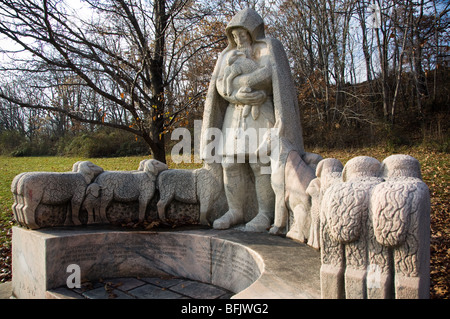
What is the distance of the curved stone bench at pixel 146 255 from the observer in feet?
10.3

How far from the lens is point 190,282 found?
11.8 ft

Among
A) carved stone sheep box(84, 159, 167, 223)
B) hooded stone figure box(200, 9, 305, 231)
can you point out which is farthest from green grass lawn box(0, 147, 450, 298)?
hooded stone figure box(200, 9, 305, 231)

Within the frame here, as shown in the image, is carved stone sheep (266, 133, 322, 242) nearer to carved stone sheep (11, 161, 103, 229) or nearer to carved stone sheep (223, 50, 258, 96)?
carved stone sheep (223, 50, 258, 96)

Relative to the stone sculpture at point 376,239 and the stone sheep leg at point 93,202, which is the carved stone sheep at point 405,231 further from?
the stone sheep leg at point 93,202

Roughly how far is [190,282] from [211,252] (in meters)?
0.40

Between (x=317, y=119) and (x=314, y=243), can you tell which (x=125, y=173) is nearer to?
(x=314, y=243)

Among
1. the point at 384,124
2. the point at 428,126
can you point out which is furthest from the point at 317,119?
the point at 428,126

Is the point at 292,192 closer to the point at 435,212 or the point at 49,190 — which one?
the point at 49,190

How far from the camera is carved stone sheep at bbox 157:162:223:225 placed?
4098 mm

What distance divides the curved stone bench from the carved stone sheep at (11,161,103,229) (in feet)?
0.69

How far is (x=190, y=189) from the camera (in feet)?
13.5

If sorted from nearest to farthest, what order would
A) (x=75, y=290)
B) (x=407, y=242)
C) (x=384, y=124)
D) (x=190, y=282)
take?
(x=407, y=242)
(x=75, y=290)
(x=190, y=282)
(x=384, y=124)

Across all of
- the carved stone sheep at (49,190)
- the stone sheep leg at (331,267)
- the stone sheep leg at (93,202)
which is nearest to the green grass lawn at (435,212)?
the carved stone sheep at (49,190)

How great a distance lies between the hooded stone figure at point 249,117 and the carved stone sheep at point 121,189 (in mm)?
712
